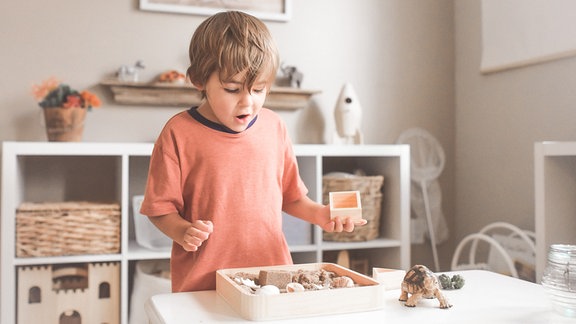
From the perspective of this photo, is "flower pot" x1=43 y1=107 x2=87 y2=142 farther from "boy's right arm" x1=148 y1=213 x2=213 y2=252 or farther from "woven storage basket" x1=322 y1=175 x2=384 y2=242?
"boy's right arm" x1=148 y1=213 x2=213 y2=252

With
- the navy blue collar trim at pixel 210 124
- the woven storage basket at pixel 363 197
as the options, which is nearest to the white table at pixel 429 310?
the navy blue collar trim at pixel 210 124

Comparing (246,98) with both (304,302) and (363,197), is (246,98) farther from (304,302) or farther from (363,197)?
(363,197)

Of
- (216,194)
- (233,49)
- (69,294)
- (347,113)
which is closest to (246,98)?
(233,49)

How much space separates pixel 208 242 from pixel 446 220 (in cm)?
188

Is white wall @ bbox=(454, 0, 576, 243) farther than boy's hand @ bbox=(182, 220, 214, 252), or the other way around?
white wall @ bbox=(454, 0, 576, 243)

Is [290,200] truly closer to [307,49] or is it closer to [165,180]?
[165,180]

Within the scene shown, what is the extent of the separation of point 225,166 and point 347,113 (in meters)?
1.34

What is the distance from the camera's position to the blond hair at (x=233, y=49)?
41.4 inches

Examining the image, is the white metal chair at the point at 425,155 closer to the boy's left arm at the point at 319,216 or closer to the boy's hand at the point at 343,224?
the boy's left arm at the point at 319,216

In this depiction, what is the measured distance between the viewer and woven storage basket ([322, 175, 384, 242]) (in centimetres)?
223

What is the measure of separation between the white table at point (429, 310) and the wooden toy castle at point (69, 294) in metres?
1.18

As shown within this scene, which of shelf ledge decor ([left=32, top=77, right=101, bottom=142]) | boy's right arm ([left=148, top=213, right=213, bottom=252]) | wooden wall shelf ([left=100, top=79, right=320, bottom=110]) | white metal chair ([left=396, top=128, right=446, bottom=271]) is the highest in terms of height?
wooden wall shelf ([left=100, top=79, right=320, bottom=110])

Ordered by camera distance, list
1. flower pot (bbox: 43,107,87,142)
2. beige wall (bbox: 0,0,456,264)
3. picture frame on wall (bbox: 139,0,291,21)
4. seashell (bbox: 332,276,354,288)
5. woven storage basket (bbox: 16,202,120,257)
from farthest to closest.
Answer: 1. picture frame on wall (bbox: 139,0,291,21)
2. beige wall (bbox: 0,0,456,264)
3. flower pot (bbox: 43,107,87,142)
4. woven storage basket (bbox: 16,202,120,257)
5. seashell (bbox: 332,276,354,288)

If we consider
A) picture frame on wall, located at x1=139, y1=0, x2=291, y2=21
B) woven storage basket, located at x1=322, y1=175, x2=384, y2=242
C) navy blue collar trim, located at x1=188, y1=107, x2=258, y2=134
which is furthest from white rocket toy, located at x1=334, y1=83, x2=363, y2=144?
navy blue collar trim, located at x1=188, y1=107, x2=258, y2=134
